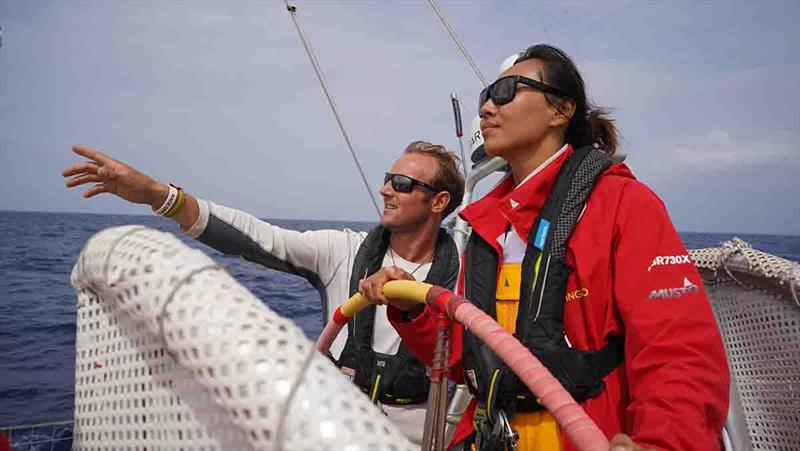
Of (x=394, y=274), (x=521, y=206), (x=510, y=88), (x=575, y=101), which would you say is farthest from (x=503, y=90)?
(x=394, y=274)

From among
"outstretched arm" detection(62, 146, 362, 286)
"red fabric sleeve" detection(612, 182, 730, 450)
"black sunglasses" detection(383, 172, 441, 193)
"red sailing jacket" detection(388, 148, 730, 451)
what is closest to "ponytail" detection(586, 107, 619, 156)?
"red sailing jacket" detection(388, 148, 730, 451)

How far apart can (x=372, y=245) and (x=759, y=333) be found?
66.4 inches

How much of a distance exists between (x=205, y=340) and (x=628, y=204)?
1.11 metres

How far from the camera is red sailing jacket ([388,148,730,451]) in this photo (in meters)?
1.16

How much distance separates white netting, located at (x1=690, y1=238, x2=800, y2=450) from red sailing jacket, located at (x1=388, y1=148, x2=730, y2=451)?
977 mm

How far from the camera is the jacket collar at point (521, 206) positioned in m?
1.65

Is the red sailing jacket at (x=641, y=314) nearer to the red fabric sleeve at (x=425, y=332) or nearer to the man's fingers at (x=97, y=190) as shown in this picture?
the red fabric sleeve at (x=425, y=332)

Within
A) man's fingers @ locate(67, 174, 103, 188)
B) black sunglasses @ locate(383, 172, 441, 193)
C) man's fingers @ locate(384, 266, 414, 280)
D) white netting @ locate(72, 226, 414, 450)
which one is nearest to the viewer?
white netting @ locate(72, 226, 414, 450)

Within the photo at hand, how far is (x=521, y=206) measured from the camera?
1652 mm

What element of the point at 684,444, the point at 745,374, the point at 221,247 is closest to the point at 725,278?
the point at 745,374

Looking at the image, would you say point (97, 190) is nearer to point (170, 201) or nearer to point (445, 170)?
point (170, 201)

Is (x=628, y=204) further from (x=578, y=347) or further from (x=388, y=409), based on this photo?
(x=388, y=409)

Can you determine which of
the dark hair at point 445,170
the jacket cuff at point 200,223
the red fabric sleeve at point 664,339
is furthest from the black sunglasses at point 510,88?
the jacket cuff at point 200,223

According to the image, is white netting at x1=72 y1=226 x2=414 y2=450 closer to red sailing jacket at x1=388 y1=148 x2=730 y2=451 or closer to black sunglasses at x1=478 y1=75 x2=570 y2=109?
red sailing jacket at x1=388 y1=148 x2=730 y2=451
